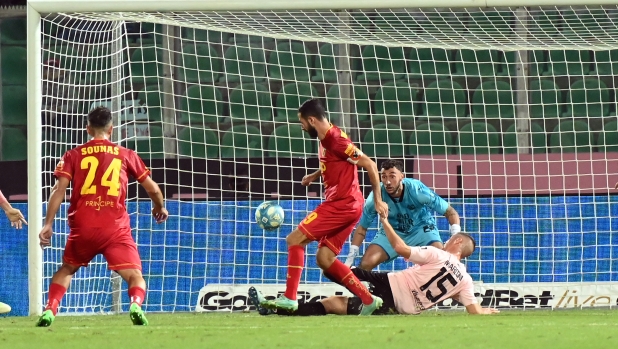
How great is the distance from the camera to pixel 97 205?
730 centimetres

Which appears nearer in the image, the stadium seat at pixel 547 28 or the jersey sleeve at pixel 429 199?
the jersey sleeve at pixel 429 199

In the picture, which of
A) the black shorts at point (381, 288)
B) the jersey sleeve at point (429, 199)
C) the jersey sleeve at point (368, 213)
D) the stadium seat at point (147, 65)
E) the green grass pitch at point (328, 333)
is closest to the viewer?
the green grass pitch at point (328, 333)

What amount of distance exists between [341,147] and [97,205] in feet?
6.81

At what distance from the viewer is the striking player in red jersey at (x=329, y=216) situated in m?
8.59

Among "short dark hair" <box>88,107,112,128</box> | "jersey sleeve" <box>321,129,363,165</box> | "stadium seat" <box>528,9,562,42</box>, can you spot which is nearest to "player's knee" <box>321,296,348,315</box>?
"jersey sleeve" <box>321,129,363,165</box>

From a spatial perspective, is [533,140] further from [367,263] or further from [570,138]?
[367,263]

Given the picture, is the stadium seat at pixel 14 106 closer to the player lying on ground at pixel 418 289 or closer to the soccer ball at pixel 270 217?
the soccer ball at pixel 270 217

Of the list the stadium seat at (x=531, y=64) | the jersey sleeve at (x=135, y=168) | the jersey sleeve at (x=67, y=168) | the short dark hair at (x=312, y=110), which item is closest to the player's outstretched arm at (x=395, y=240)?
the short dark hair at (x=312, y=110)

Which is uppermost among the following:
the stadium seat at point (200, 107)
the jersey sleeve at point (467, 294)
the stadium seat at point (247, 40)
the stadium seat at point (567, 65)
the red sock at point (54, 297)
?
the stadium seat at point (247, 40)

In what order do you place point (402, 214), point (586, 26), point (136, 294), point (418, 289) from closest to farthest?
point (136, 294)
point (418, 289)
point (402, 214)
point (586, 26)

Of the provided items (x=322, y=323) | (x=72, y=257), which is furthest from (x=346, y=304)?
(x=72, y=257)

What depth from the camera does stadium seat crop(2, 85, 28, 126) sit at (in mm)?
14770

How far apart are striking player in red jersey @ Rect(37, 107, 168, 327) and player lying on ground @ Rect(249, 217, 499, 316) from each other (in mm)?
1657

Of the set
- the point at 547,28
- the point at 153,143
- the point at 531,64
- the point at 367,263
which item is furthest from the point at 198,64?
the point at 367,263
